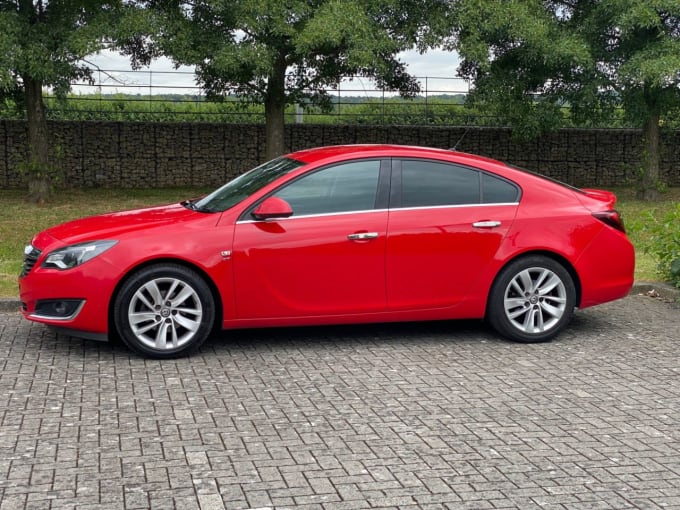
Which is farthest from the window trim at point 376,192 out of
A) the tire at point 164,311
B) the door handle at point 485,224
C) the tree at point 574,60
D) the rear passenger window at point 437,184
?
the tree at point 574,60

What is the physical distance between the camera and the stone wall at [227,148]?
Answer: 27.5 metres

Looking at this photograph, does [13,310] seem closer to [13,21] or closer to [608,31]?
[13,21]

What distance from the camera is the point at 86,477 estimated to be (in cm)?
525

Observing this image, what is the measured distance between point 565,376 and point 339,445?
2.37 metres

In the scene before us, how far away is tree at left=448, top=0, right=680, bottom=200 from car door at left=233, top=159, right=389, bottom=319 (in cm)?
1445

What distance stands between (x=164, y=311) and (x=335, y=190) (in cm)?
168

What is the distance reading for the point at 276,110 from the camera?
960 inches

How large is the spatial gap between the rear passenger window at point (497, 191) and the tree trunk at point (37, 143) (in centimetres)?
1594

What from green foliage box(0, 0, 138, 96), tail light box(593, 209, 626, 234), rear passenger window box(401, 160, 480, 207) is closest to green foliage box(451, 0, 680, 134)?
green foliage box(0, 0, 138, 96)

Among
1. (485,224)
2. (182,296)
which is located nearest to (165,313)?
(182,296)

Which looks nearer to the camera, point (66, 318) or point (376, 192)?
point (66, 318)

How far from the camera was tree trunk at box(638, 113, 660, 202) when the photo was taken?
26.8 meters

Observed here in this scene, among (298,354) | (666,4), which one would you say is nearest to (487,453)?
(298,354)

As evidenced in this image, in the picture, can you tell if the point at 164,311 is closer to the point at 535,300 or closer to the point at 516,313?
the point at 516,313
